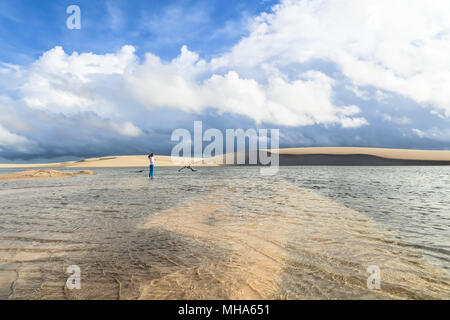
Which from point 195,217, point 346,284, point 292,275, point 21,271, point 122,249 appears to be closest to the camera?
point 346,284

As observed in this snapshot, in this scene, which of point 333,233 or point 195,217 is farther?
point 195,217

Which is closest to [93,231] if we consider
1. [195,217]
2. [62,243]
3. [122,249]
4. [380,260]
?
[62,243]

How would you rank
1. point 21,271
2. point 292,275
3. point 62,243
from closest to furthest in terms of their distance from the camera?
point 292,275
point 21,271
point 62,243

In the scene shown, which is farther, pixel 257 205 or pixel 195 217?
pixel 257 205

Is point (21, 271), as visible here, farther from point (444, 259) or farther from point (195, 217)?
point (444, 259)

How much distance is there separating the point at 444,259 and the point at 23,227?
34.4 feet

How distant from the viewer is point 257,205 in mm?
10734

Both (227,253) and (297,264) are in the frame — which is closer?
(297,264)

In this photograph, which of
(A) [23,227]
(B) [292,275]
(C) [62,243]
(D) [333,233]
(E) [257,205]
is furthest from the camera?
(E) [257,205]

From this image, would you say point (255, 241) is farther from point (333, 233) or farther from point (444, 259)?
point (444, 259)

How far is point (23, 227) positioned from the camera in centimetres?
730
